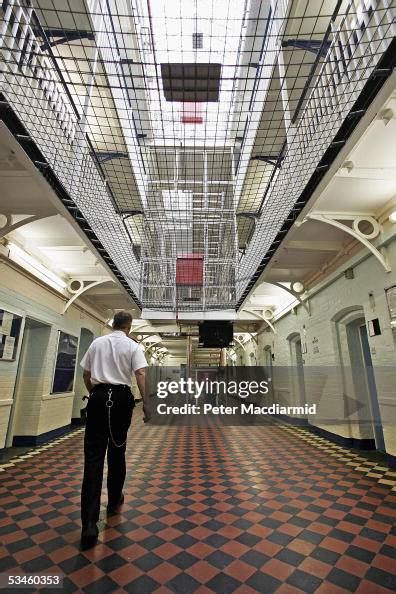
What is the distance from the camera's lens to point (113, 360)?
2166mm

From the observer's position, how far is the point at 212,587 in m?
1.53

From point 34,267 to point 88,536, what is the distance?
11.8 ft

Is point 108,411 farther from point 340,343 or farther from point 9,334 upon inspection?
point 340,343

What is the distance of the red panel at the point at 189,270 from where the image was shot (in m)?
4.46

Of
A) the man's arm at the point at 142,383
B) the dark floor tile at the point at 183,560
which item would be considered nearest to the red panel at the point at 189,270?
the man's arm at the point at 142,383

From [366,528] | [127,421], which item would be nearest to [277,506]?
[366,528]

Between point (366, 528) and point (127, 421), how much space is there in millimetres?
1750

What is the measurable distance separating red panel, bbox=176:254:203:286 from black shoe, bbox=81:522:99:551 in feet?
10.4

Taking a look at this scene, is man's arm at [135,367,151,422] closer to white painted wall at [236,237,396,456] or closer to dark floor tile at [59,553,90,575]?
dark floor tile at [59,553,90,575]

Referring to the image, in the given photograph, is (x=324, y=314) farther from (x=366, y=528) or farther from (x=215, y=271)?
(x=366, y=528)

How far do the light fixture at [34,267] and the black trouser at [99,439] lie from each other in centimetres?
273

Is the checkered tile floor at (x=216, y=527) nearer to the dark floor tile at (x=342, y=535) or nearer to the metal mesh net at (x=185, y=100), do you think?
the dark floor tile at (x=342, y=535)

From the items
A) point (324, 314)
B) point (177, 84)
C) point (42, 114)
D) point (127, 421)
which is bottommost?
point (127, 421)

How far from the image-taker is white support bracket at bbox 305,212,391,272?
137 inches
